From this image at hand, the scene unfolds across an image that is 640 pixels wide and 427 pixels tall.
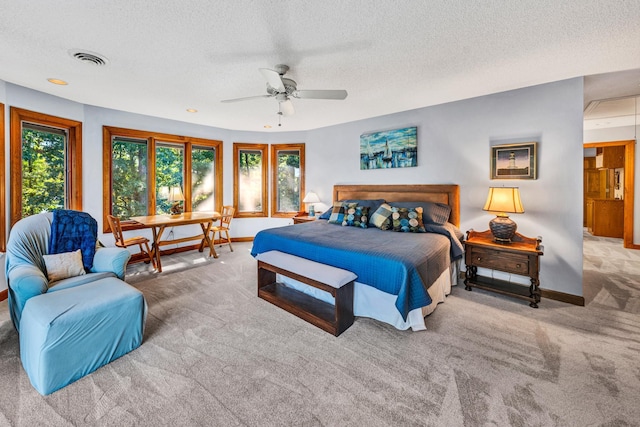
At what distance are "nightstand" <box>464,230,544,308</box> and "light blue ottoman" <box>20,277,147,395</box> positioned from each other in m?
3.42

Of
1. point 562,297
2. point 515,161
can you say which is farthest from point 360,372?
point 515,161

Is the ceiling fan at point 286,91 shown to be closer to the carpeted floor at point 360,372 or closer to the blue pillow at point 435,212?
the blue pillow at point 435,212

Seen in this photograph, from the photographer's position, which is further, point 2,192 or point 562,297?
point 2,192

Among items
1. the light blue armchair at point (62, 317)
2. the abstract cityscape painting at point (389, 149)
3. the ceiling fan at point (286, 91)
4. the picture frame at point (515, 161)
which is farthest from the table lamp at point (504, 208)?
the light blue armchair at point (62, 317)

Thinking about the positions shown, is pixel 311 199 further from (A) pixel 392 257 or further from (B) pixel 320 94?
(A) pixel 392 257

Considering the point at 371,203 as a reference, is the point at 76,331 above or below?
below

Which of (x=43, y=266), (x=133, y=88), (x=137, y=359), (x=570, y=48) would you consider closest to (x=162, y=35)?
(x=133, y=88)

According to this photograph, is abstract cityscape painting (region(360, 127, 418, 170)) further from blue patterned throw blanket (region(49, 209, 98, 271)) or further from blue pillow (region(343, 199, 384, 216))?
blue patterned throw blanket (region(49, 209, 98, 271))

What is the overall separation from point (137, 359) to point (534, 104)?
4.65 meters

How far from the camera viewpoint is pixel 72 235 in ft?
8.57

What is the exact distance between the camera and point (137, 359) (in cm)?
200

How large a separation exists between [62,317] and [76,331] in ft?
0.43

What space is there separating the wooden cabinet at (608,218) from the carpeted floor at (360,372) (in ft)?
15.5

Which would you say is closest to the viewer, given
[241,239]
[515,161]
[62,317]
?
[62,317]
